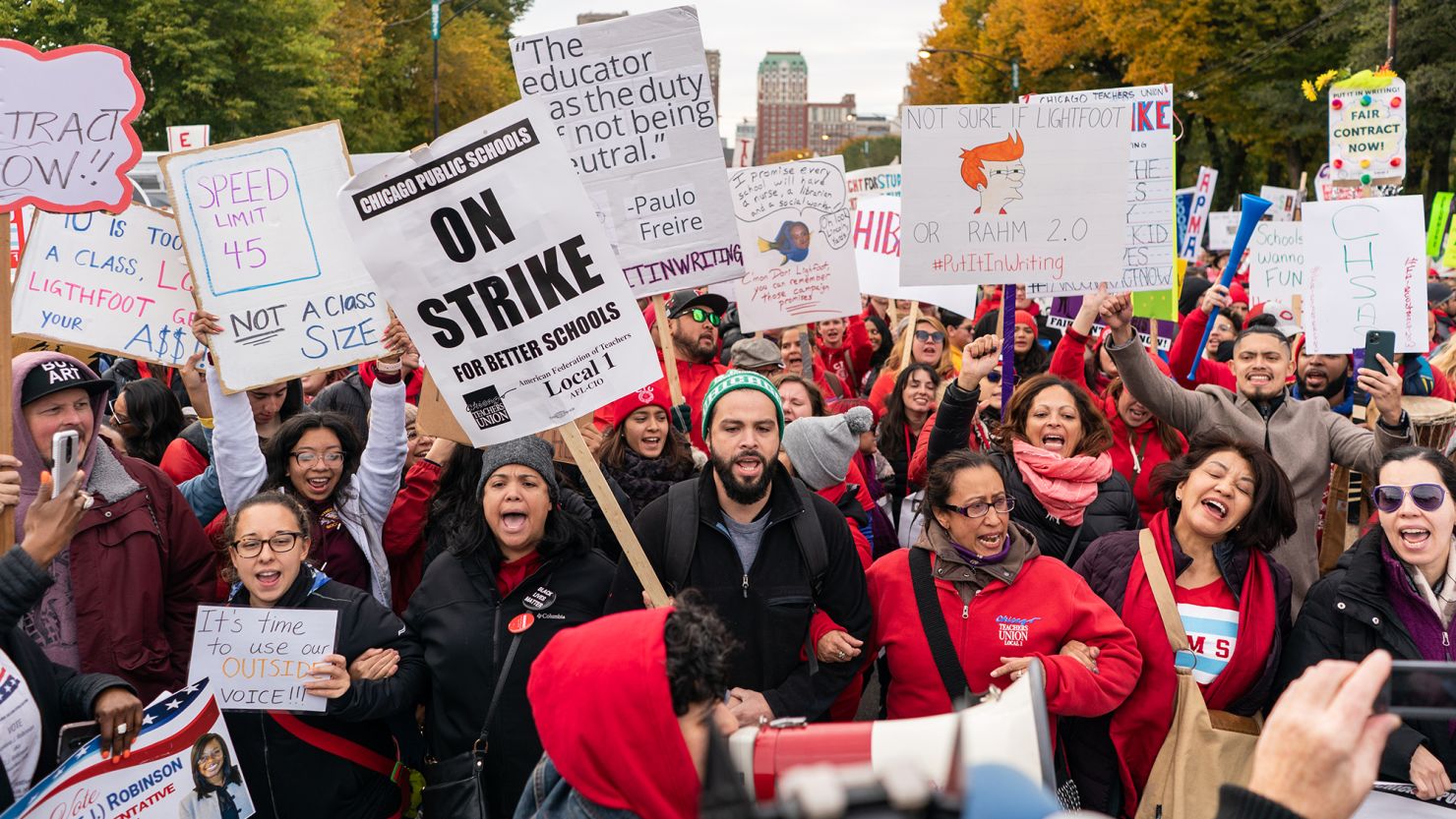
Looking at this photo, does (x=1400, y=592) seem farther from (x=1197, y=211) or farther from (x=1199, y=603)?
(x=1197, y=211)

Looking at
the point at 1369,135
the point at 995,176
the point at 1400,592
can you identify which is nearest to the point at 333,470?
the point at 995,176

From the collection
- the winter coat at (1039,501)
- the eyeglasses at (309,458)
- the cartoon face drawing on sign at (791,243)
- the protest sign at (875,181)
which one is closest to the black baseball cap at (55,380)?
the eyeglasses at (309,458)

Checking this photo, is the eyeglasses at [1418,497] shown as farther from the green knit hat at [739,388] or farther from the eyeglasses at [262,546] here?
the eyeglasses at [262,546]

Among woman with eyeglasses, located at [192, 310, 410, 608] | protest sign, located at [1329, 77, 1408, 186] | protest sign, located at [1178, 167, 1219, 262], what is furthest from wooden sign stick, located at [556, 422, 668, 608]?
protest sign, located at [1178, 167, 1219, 262]

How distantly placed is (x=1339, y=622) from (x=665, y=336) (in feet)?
10.4

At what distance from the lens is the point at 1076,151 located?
19.3ft

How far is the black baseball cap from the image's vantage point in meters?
3.74

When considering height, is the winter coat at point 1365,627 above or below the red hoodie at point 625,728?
below

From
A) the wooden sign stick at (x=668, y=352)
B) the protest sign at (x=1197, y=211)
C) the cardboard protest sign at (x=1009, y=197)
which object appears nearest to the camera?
the wooden sign stick at (x=668, y=352)

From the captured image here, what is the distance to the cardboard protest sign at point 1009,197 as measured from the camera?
19.3ft

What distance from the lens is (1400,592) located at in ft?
12.1

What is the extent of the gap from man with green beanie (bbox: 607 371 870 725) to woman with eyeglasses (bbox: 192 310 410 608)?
44.6 inches

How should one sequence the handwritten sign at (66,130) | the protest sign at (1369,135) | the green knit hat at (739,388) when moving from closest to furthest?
the handwritten sign at (66,130) < the green knit hat at (739,388) < the protest sign at (1369,135)

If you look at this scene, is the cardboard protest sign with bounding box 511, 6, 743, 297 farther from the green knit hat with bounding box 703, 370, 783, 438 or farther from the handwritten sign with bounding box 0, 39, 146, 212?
the handwritten sign with bounding box 0, 39, 146, 212
